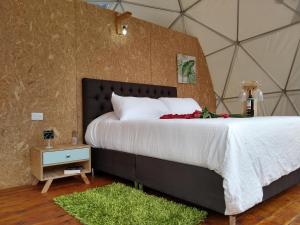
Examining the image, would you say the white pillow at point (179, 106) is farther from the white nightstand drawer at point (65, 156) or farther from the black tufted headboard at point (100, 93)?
the white nightstand drawer at point (65, 156)

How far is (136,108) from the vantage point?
9.82ft

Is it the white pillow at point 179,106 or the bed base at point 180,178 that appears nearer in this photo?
the bed base at point 180,178

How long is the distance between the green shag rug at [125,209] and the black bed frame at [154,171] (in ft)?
0.35

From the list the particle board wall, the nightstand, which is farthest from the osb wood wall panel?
the nightstand

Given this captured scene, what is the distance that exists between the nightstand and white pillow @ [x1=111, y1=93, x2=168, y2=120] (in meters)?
0.58

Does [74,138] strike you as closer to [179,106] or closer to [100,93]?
[100,93]

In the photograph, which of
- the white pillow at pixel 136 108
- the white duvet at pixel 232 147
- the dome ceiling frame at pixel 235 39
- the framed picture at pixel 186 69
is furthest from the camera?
the framed picture at pixel 186 69

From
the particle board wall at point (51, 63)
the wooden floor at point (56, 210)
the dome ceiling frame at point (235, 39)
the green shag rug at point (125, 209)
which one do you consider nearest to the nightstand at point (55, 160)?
the wooden floor at point (56, 210)

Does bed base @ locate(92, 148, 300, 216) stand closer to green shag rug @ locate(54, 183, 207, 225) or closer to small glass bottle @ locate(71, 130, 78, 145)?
green shag rug @ locate(54, 183, 207, 225)

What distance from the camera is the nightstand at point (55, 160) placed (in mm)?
2531

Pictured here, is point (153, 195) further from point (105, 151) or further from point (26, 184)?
point (26, 184)

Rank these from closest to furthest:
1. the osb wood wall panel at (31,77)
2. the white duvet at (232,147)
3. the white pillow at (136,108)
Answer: the white duvet at (232,147), the osb wood wall panel at (31,77), the white pillow at (136,108)

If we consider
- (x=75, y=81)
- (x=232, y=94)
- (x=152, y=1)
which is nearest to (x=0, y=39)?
(x=75, y=81)

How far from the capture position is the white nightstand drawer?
255 cm
